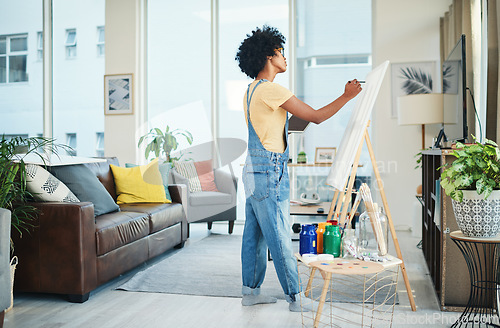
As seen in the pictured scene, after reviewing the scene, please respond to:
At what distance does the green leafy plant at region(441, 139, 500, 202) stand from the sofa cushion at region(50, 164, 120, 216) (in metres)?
2.29

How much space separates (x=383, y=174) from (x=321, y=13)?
82.8 inches

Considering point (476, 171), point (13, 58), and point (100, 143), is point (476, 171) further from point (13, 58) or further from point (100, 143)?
point (13, 58)

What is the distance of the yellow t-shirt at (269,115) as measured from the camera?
7.66 ft

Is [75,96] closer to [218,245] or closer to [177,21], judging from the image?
[177,21]

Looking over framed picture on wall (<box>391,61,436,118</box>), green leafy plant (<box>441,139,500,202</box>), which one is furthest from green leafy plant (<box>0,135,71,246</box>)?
framed picture on wall (<box>391,61,436,118</box>)

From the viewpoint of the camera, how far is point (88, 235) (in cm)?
268

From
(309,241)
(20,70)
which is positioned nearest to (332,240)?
(309,241)

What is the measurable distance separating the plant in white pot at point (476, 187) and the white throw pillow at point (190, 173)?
3.36 meters

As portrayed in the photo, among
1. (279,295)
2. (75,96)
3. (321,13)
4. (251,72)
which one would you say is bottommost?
(279,295)

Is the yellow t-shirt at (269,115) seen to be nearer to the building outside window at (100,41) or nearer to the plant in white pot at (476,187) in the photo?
the plant in white pot at (476,187)

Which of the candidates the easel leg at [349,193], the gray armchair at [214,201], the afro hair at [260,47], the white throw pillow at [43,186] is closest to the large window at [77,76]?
the gray armchair at [214,201]

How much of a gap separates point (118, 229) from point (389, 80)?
12.1 ft

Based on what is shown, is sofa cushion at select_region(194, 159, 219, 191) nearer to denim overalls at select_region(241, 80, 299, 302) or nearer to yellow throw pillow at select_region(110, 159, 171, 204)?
yellow throw pillow at select_region(110, 159, 171, 204)

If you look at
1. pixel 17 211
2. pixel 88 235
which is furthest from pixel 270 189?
pixel 17 211
